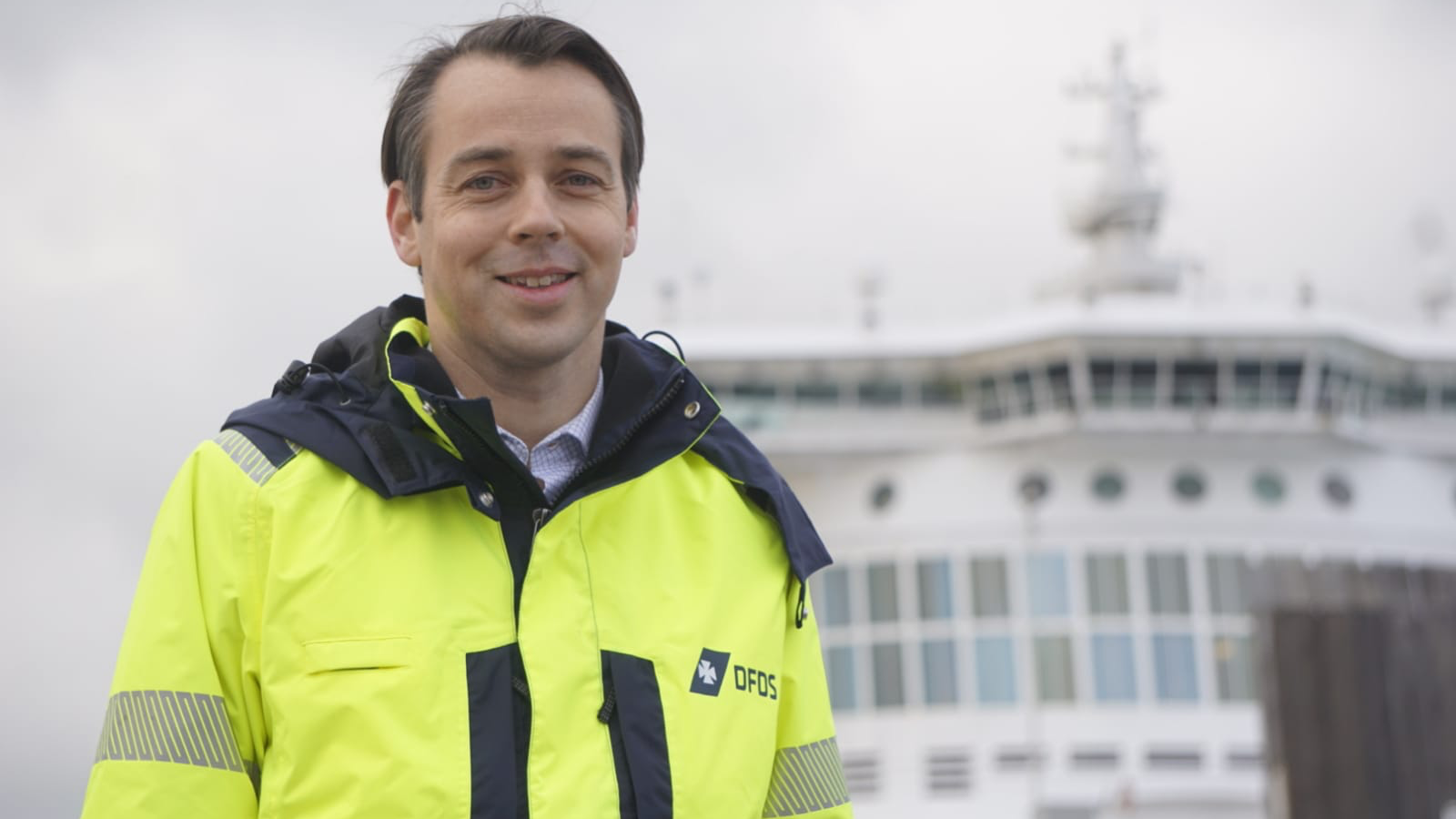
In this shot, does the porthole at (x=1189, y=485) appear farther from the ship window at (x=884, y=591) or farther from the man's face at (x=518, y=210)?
the man's face at (x=518, y=210)

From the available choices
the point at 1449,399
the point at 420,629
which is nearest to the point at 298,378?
the point at 420,629

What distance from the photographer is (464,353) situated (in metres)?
2.86

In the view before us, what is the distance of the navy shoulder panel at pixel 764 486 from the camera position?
310 cm

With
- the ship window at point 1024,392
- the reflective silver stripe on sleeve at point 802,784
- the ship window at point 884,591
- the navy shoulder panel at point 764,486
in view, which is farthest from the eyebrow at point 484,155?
the ship window at point 884,591

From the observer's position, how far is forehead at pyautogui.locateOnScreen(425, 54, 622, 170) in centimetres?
275

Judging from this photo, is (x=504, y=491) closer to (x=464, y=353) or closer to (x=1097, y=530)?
(x=464, y=353)

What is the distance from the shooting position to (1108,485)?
101 ft

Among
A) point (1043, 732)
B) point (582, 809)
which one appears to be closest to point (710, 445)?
point (582, 809)

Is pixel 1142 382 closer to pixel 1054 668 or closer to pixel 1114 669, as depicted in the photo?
pixel 1114 669

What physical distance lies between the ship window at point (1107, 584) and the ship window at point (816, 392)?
563 centimetres

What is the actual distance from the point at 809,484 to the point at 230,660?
2964 centimetres

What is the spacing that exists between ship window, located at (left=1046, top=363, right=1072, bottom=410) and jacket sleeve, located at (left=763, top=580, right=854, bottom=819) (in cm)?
2780

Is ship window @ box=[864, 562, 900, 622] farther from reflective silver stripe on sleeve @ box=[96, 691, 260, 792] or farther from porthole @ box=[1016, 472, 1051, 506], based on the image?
reflective silver stripe on sleeve @ box=[96, 691, 260, 792]

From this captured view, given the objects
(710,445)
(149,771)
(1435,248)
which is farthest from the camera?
(1435,248)
